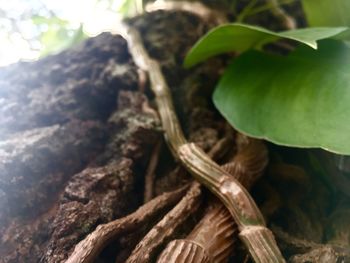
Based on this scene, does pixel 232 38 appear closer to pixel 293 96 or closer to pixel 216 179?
pixel 293 96

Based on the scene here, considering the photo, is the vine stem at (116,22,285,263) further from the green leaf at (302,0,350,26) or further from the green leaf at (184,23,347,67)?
the green leaf at (302,0,350,26)

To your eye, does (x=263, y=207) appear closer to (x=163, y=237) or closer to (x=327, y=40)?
(x=163, y=237)

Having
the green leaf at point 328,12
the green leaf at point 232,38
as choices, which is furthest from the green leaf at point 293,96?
the green leaf at point 328,12

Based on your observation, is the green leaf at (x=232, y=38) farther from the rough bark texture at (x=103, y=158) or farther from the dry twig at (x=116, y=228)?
the dry twig at (x=116, y=228)

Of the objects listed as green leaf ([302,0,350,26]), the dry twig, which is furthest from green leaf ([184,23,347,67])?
the dry twig

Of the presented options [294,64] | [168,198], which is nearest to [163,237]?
[168,198]

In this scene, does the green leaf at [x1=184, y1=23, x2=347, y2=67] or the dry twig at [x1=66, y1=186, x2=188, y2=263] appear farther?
the green leaf at [x1=184, y1=23, x2=347, y2=67]
